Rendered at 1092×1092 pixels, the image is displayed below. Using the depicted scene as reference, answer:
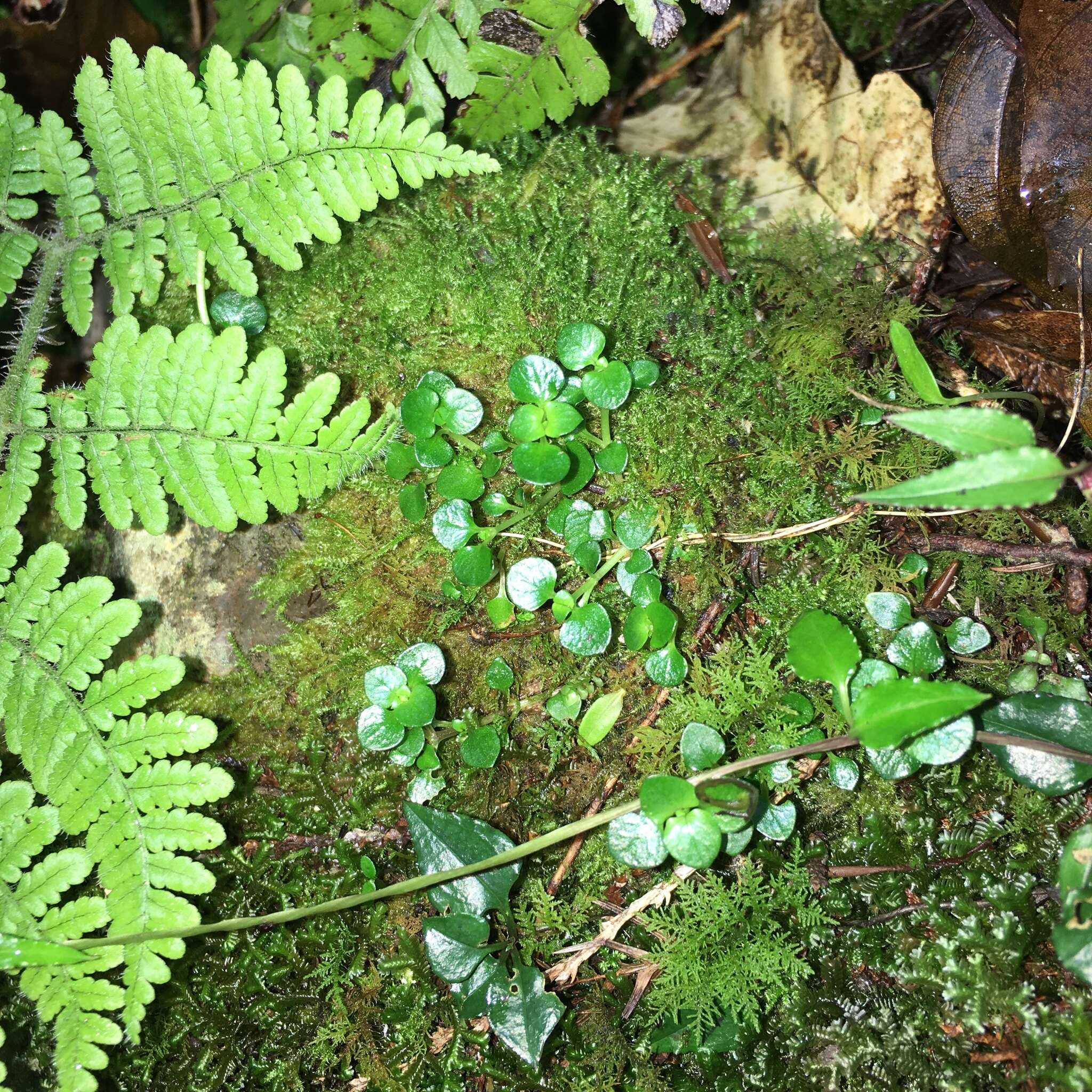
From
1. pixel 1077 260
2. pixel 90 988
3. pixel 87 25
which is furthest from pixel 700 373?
pixel 87 25

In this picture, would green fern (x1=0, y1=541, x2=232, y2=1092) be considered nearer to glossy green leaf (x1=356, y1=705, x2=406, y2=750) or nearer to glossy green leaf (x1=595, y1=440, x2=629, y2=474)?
glossy green leaf (x1=356, y1=705, x2=406, y2=750)

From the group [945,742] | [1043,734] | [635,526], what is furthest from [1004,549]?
[635,526]

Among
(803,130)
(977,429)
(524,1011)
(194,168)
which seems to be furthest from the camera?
(803,130)

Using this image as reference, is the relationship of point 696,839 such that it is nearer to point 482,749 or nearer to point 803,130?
point 482,749

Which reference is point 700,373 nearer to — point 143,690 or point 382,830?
point 382,830

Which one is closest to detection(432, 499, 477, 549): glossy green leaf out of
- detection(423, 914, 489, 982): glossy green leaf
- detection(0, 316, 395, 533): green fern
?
detection(0, 316, 395, 533): green fern

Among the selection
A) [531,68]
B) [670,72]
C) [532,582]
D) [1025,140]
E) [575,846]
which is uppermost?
[531,68]
